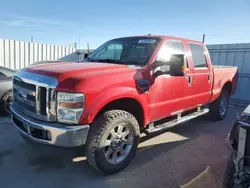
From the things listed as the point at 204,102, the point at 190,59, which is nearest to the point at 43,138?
the point at 190,59

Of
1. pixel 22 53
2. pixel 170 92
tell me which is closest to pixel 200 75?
pixel 170 92

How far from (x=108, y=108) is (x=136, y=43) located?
5.09 feet

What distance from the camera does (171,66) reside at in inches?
133

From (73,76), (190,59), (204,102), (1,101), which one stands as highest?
(190,59)

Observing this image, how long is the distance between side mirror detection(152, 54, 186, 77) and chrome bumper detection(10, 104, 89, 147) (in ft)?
4.85

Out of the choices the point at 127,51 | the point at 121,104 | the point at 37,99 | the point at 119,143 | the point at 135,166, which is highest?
the point at 127,51

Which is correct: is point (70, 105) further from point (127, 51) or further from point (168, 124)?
point (168, 124)

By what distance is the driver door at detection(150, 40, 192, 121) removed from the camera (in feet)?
11.5

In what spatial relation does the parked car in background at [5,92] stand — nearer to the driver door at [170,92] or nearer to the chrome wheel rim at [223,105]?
the driver door at [170,92]

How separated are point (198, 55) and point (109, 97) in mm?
2841

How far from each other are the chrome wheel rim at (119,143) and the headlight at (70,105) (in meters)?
0.60

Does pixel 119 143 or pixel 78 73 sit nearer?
pixel 78 73

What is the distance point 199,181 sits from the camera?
2934 millimetres

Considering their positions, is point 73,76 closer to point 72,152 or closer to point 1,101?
point 72,152
